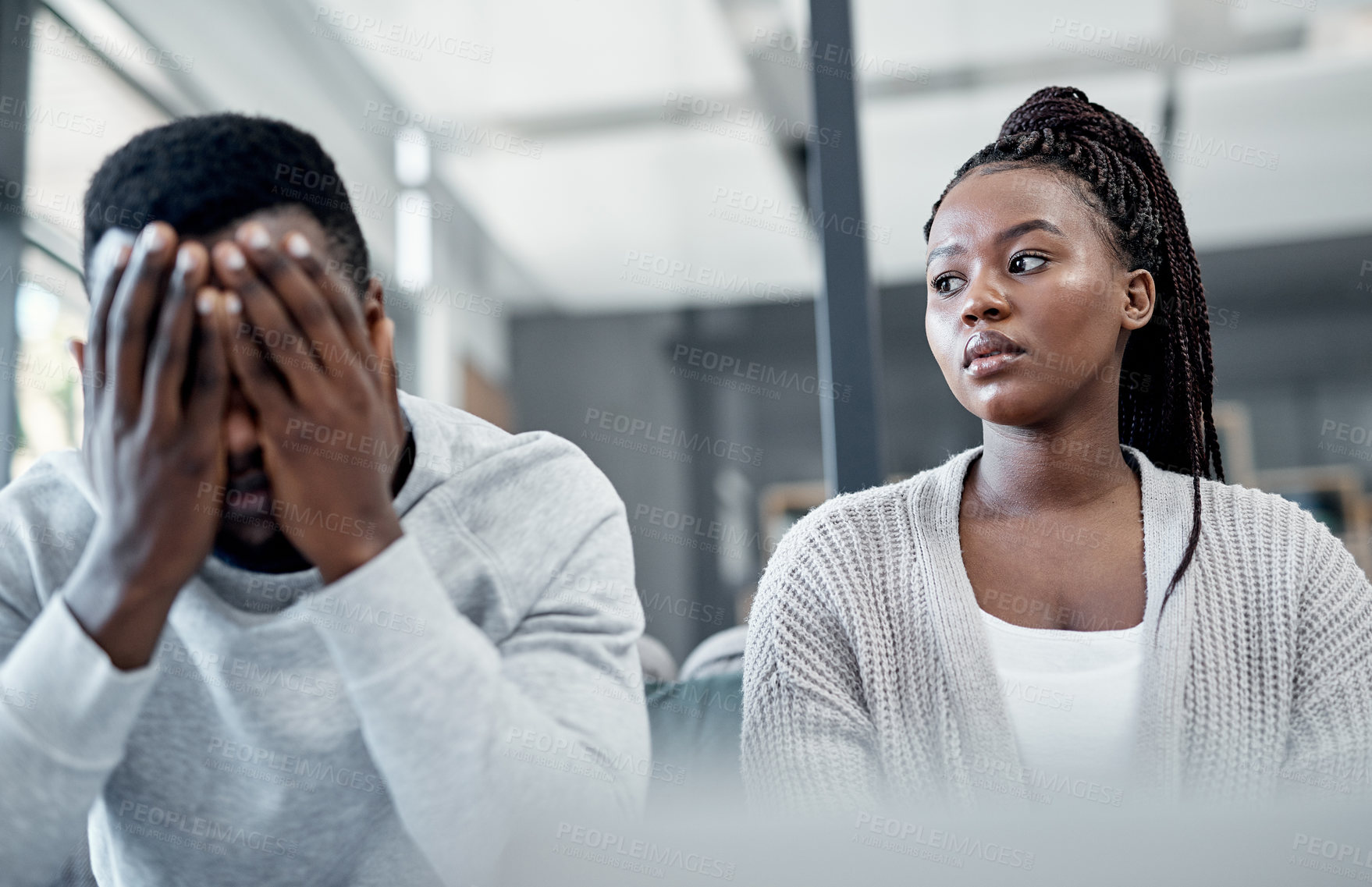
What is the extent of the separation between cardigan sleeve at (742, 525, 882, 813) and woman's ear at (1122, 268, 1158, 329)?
0.37 meters

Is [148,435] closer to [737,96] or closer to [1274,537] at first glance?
[1274,537]

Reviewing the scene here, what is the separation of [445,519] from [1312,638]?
735mm

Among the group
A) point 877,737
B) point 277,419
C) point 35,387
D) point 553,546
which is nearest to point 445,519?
point 553,546

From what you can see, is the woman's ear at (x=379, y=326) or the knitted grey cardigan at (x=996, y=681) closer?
the woman's ear at (x=379, y=326)

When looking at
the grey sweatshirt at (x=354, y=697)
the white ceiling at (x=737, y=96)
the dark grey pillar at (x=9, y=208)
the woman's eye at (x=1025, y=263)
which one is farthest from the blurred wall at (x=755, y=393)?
the grey sweatshirt at (x=354, y=697)

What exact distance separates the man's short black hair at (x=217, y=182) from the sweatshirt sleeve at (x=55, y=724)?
24 centimetres

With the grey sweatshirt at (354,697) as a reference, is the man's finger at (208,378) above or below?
above

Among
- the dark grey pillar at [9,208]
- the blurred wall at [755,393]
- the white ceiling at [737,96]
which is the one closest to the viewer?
the dark grey pillar at [9,208]

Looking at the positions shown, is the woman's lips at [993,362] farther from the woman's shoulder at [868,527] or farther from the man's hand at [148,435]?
the man's hand at [148,435]

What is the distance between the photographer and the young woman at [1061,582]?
919 millimetres

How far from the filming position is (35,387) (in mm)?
2285

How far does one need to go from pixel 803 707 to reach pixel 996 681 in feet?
0.55

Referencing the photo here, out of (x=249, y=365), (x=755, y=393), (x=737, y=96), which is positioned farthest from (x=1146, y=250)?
(x=755, y=393)

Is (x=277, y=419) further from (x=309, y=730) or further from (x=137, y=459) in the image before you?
(x=309, y=730)
